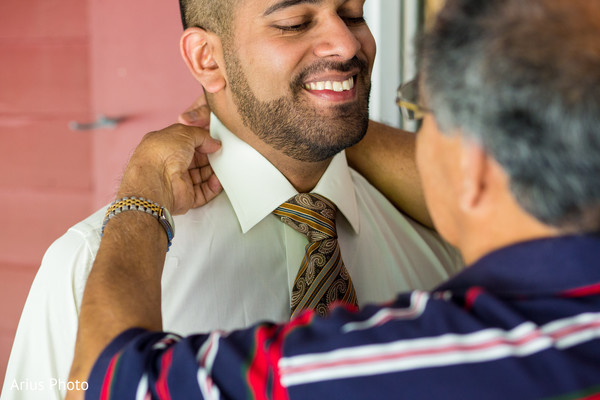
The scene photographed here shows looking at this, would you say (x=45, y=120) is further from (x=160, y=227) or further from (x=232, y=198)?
(x=160, y=227)

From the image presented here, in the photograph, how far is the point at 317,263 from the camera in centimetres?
118

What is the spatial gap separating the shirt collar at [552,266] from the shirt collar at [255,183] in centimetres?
64

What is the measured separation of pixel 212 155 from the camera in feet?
4.42

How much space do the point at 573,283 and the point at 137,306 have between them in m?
0.53

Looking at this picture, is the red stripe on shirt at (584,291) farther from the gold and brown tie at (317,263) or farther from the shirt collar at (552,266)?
the gold and brown tie at (317,263)

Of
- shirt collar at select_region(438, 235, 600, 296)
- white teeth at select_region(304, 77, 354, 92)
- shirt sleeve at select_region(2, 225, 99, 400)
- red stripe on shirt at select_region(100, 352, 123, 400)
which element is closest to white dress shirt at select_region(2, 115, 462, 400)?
shirt sleeve at select_region(2, 225, 99, 400)

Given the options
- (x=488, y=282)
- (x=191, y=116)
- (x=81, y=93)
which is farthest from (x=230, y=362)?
(x=81, y=93)

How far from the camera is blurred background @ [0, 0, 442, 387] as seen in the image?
2.26m

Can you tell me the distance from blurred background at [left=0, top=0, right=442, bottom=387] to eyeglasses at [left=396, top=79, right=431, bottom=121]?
1.37 m

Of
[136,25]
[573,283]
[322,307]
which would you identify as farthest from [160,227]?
[136,25]

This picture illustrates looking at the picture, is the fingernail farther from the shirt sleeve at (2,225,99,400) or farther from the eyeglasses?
the eyeglasses

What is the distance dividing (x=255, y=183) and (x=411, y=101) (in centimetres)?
50

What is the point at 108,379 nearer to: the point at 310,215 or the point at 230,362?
the point at 230,362

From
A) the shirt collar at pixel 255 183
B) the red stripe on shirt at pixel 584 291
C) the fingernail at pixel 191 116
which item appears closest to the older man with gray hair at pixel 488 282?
the red stripe on shirt at pixel 584 291
